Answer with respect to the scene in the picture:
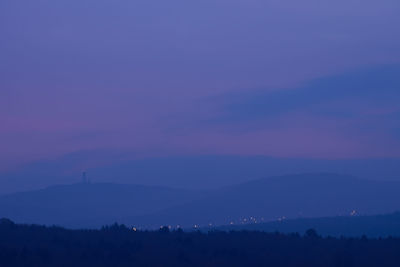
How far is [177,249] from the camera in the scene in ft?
101

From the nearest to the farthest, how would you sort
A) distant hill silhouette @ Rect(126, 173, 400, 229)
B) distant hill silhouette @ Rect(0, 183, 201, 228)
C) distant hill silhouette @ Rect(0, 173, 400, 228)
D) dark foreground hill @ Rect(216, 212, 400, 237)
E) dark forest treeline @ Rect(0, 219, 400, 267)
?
dark forest treeline @ Rect(0, 219, 400, 267) < dark foreground hill @ Rect(216, 212, 400, 237) < distant hill silhouette @ Rect(0, 173, 400, 228) < distant hill silhouette @ Rect(0, 183, 201, 228) < distant hill silhouette @ Rect(126, 173, 400, 229)

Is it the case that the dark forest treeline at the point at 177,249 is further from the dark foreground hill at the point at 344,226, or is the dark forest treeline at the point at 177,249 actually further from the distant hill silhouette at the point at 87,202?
the distant hill silhouette at the point at 87,202

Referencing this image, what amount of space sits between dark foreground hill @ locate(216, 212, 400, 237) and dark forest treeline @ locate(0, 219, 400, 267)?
20314mm

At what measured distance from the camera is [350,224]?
62.0m

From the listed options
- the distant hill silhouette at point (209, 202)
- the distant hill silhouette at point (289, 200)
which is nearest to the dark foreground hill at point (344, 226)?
the distant hill silhouette at point (209, 202)

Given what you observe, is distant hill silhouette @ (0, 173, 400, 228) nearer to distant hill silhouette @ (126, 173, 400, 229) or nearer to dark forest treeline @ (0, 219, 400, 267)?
distant hill silhouette @ (126, 173, 400, 229)

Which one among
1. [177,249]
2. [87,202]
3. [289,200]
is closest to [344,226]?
[177,249]

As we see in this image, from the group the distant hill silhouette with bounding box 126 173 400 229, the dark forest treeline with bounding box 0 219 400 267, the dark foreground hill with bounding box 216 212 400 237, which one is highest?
the distant hill silhouette with bounding box 126 173 400 229

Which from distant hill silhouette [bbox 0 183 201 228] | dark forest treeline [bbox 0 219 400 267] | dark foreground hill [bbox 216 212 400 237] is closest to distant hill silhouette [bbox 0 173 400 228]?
distant hill silhouette [bbox 0 183 201 228]

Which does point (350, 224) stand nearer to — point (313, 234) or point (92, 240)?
point (313, 234)

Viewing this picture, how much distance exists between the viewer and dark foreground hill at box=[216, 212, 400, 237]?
2240 inches

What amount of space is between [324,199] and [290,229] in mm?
72972

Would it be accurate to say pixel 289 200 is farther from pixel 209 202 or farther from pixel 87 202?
pixel 87 202

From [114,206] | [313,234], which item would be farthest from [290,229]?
[114,206]
